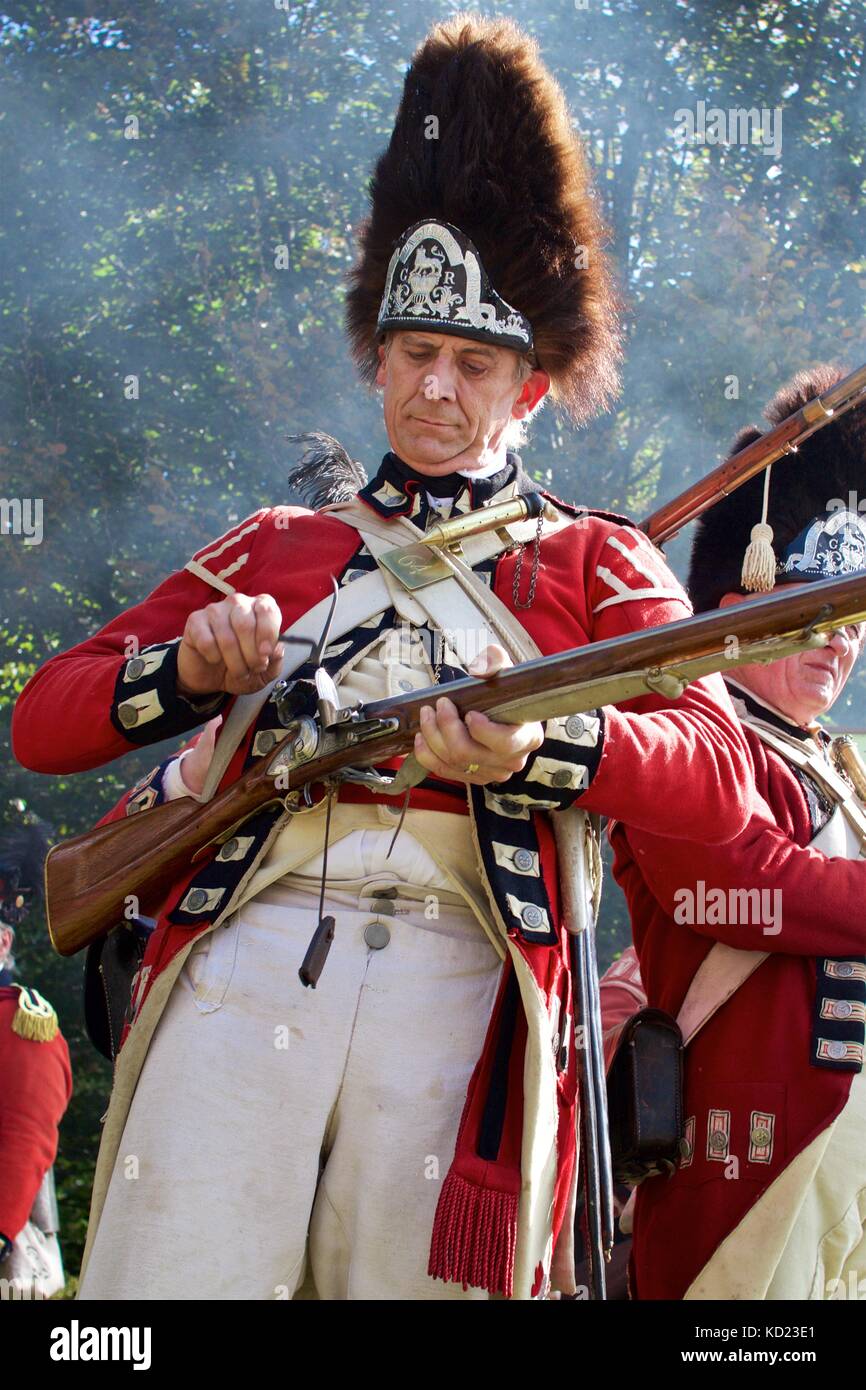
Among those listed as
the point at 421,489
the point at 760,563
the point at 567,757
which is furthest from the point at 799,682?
the point at 567,757

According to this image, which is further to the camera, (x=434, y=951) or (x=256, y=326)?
(x=256, y=326)

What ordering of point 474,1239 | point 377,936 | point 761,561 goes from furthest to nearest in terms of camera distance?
1. point 761,561
2. point 377,936
3. point 474,1239

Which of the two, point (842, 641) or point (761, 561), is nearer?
point (842, 641)

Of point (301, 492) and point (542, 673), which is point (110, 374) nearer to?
point (301, 492)

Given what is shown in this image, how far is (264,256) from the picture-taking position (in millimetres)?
8422

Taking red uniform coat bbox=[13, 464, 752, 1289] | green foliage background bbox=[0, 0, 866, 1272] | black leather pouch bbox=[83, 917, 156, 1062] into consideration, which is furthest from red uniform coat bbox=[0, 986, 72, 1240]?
red uniform coat bbox=[13, 464, 752, 1289]

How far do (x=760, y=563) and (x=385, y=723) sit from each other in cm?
177

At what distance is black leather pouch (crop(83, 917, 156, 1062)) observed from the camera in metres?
3.05

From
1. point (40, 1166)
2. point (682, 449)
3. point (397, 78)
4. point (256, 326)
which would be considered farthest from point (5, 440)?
point (40, 1166)

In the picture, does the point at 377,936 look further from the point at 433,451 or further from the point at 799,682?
the point at 799,682

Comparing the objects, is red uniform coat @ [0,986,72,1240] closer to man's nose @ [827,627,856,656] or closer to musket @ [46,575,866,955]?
musket @ [46,575,866,955]

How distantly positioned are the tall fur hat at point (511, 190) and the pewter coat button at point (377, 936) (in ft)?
3.81

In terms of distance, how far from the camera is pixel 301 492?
3979 mm
